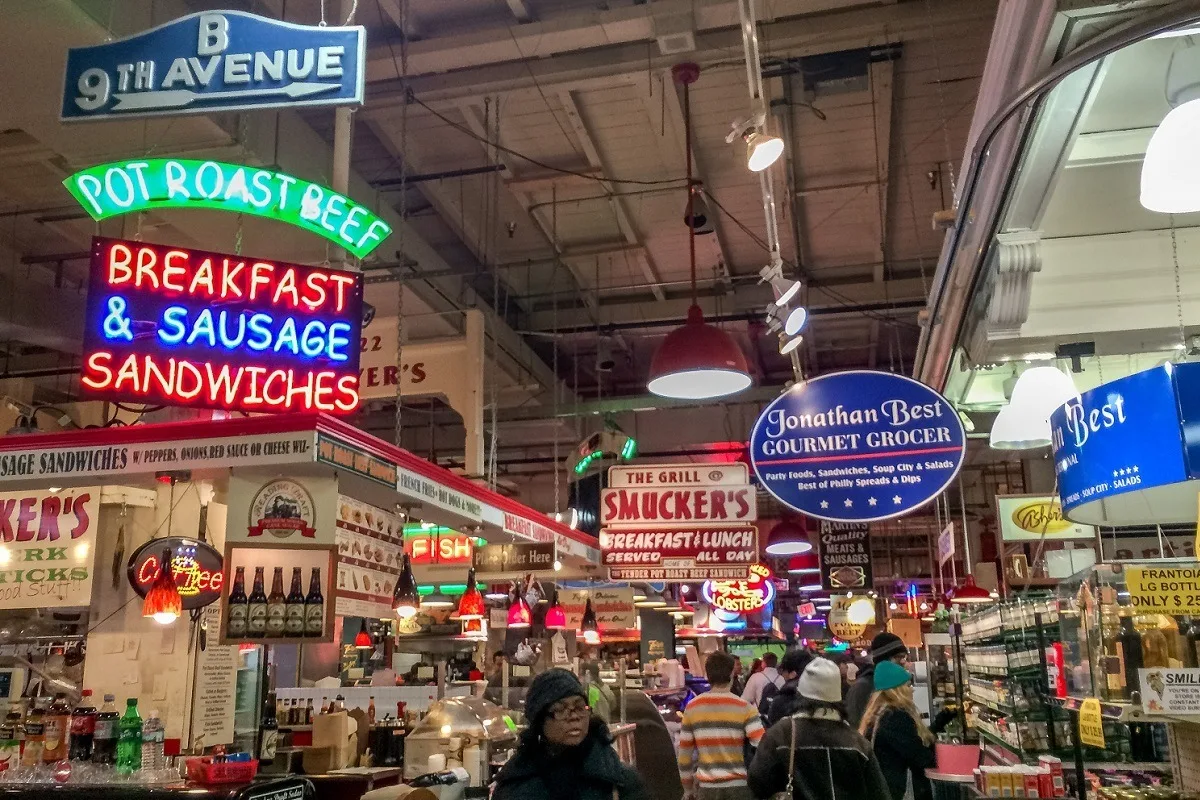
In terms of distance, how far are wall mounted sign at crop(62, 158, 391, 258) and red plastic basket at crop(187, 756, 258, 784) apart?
3096mm

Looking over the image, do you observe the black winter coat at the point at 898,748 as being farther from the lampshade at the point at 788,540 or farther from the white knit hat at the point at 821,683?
the lampshade at the point at 788,540

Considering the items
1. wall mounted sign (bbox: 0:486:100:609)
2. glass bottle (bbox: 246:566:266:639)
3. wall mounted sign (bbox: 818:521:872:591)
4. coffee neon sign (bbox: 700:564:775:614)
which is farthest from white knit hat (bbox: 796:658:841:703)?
wall mounted sign (bbox: 818:521:872:591)

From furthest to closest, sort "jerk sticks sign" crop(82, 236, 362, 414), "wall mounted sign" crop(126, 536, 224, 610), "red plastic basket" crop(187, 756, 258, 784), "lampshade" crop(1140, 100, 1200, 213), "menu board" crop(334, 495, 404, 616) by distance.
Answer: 1. "wall mounted sign" crop(126, 536, 224, 610)
2. "menu board" crop(334, 495, 404, 616)
3. "jerk sticks sign" crop(82, 236, 362, 414)
4. "red plastic basket" crop(187, 756, 258, 784)
5. "lampshade" crop(1140, 100, 1200, 213)

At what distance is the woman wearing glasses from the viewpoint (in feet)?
12.3

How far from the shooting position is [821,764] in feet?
16.9

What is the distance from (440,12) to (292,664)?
466 inches

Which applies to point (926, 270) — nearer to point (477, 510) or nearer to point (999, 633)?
point (999, 633)

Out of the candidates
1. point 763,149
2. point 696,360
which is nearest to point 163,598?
point 696,360

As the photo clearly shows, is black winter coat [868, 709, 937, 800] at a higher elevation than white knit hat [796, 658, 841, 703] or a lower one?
lower

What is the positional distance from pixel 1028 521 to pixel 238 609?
312 inches

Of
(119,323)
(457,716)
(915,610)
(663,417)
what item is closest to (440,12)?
(119,323)

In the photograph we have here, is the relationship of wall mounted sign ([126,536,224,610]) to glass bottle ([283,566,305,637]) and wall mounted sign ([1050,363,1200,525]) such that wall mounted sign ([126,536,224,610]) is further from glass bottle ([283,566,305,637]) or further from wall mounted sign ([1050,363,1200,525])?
wall mounted sign ([1050,363,1200,525])

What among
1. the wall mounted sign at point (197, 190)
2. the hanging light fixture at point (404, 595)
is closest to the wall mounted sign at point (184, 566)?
the hanging light fixture at point (404, 595)

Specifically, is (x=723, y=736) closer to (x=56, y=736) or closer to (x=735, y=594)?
(x=56, y=736)
